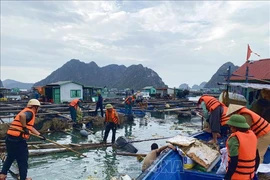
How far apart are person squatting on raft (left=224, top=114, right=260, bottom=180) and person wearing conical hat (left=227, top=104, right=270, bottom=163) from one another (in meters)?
1.33

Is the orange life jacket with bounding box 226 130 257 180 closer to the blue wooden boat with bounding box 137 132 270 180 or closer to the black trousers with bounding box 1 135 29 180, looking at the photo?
the blue wooden boat with bounding box 137 132 270 180

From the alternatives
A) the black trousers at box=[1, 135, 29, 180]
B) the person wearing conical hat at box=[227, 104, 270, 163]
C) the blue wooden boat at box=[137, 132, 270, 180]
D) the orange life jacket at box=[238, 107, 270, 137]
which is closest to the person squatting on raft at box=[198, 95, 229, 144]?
the blue wooden boat at box=[137, 132, 270, 180]

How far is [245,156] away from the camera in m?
3.92

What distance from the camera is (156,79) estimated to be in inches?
5748

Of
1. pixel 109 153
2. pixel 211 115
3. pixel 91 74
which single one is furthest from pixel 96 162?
pixel 91 74

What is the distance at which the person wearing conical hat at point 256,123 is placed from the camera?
210 inches

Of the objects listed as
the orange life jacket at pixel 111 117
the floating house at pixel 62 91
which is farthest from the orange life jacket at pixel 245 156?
the floating house at pixel 62 91

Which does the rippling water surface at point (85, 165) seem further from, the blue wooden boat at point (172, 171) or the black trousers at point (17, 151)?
the blue wooden boat at point (172, 171)

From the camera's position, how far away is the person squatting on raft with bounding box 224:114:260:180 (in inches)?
153

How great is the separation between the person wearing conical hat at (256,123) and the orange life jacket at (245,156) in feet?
4.48

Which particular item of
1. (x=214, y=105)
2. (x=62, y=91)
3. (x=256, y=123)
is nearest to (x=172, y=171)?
(x=256, y=123)

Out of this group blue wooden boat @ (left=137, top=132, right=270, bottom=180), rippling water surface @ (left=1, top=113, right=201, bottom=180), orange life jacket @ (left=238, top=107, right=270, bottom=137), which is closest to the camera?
blue wooden boat @ (left=137, top=132, right=270, bottom=180)

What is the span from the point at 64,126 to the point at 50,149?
575cm

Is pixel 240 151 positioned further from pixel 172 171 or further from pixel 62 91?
pixel 62 91
